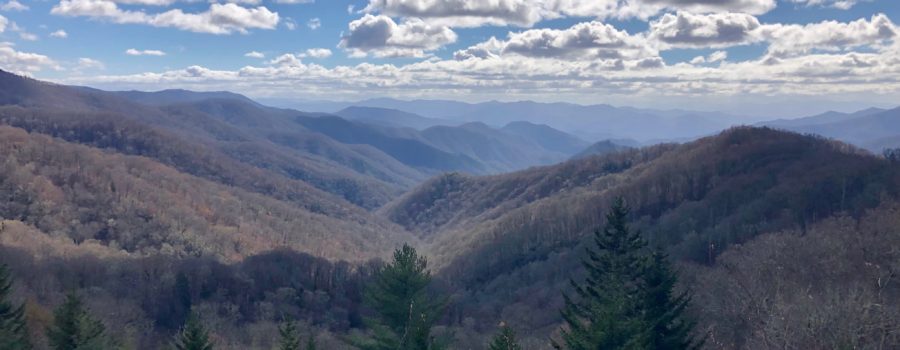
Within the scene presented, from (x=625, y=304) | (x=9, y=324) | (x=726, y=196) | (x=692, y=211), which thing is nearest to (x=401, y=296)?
(x=625, y=304)

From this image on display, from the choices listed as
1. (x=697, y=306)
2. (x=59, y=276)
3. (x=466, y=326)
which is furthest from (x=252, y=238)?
(x=697, y=306)

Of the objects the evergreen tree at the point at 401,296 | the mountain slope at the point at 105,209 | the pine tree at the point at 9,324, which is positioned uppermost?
the evergreen tree at the point at 401,296

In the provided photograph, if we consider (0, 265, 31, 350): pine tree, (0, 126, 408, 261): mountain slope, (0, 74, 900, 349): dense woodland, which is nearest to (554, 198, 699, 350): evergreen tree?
(0, 74, 900, 349): dense woodland

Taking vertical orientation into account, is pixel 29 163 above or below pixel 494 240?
above

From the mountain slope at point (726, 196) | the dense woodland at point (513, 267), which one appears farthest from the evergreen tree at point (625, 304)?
the mountain slope at point (726, 196)

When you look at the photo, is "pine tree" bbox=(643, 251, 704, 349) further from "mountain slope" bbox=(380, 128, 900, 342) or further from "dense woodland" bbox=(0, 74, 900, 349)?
"mountain slope" bbox=(380, 128, 900, 342)

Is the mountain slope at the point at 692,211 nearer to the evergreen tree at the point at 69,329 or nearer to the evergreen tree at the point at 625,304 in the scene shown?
the evergreen tree at the point at 625,304

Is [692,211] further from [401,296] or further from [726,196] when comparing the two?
[401,296]

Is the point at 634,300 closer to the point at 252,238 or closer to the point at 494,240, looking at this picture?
the point at 494,240

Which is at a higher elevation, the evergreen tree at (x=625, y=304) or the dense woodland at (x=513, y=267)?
the evergreen tree at (x=625, y=304)
